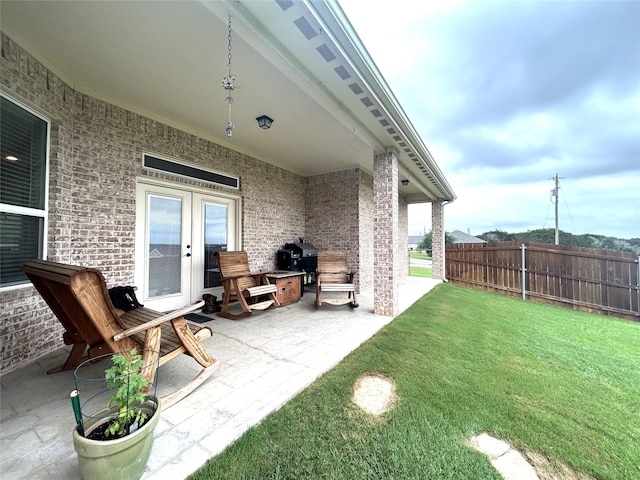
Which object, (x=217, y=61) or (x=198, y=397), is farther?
(x=217, y=61)

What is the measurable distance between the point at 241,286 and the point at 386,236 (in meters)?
2.79

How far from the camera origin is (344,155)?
5.75 metres

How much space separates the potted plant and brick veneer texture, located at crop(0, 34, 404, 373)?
2079 millimetres

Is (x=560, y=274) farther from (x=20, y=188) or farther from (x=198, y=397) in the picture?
(x=20, y=188)

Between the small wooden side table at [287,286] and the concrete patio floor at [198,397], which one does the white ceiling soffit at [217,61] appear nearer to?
the small wooden side table at [287,286]

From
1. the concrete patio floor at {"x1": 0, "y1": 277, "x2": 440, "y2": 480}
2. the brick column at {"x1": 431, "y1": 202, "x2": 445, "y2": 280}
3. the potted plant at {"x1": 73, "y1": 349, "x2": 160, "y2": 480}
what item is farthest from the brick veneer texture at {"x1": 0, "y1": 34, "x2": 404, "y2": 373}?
the brick column at {"x1": 431, "y1": 202, "x2": 445, "y2": 280}

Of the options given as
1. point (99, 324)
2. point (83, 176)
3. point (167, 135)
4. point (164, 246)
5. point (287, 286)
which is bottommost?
point (287, 286)

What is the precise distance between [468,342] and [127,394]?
3731mm

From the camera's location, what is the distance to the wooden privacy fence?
18.0 feet

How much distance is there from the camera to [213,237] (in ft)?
16.5

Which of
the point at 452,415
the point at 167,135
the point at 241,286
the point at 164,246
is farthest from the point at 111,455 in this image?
the point at 167,135

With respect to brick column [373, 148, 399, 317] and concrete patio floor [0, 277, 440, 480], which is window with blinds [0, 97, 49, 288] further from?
brick column [373, 148, 399, 317]

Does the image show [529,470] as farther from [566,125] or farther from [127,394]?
[566,125]

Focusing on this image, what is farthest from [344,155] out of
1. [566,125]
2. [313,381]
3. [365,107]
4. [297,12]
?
[566,125]
